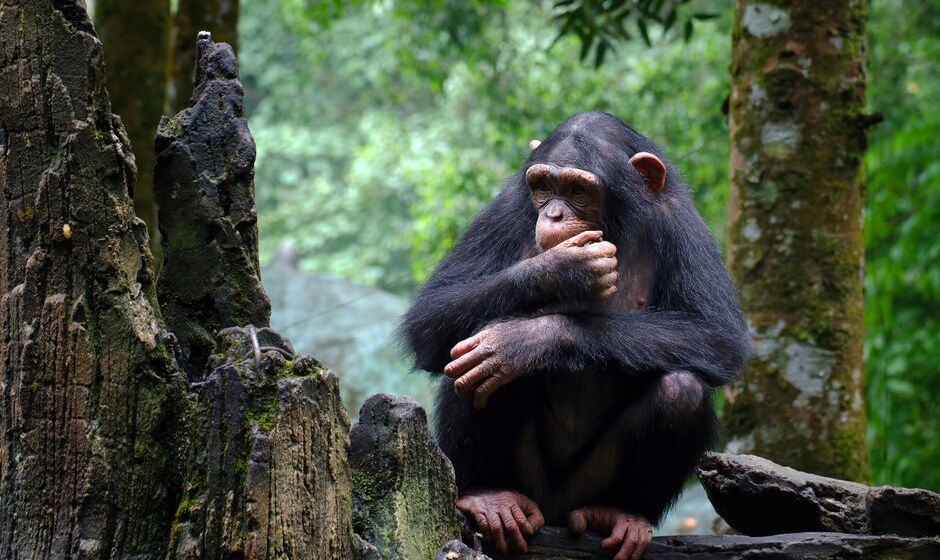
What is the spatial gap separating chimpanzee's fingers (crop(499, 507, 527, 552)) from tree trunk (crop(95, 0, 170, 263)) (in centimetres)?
276

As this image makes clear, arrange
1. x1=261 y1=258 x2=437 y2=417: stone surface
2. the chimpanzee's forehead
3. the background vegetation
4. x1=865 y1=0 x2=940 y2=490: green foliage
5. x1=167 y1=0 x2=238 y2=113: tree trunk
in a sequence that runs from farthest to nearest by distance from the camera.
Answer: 1. x1=261 y1=258 x2=437 y2=417: stone surface
2. the background vegetation
3. x1=865 y1=0 x2=940 y2=490: green foliage
4. x1=167 y1=0 x2=238 y2=113: tree trunk
5. the chimpanzee's forehead

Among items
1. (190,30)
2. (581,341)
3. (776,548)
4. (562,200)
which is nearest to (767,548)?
(776,548)

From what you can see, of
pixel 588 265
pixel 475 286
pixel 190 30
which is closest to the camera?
pixel 588 265

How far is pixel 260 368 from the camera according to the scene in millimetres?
2568

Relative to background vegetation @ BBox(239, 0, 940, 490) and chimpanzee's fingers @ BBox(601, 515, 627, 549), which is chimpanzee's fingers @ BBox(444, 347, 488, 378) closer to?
chimpanzee's fingers @ BBox(601, 515, 627, 549)

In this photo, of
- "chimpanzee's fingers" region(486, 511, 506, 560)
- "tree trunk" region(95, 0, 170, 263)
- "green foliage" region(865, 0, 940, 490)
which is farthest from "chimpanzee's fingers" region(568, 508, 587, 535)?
"green foliage" region(865, 0, 940, 490)

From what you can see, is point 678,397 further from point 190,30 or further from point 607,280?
point 190,30

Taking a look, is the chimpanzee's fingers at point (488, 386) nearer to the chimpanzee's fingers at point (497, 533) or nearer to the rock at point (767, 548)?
the chimpanzee's fingers at point (497, 533)

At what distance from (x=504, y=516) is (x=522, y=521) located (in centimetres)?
7

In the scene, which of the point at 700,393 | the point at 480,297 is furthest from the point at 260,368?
the point at 700,393

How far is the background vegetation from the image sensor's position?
27.2 ft

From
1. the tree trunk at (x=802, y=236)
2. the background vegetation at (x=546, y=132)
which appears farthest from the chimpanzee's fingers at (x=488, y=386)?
the background vegetation at (x=546, y=132)

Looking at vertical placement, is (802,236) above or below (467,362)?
above

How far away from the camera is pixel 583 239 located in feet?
12.4
